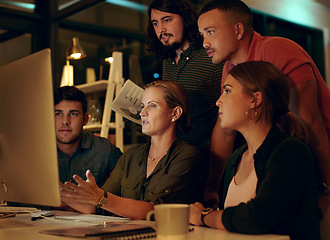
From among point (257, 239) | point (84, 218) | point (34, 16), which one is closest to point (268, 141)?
point (257, 239)

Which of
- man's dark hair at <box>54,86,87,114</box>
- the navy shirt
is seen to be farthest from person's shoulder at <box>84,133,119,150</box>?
man's dark hair at <box>54,86,87,114</box>

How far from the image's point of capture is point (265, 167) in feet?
3.99

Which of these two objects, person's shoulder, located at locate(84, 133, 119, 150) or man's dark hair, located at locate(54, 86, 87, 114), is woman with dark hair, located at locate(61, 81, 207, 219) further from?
man's dark hair, located at locate(54, 86, 87, 114)

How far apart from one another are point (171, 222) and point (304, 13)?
4479mm

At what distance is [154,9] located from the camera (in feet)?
7.18

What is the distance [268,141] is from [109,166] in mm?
1168

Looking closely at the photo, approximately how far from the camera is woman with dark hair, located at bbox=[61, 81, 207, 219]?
1558 mm

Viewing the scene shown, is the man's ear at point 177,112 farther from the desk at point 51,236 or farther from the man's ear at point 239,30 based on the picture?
the desk at point 51,236

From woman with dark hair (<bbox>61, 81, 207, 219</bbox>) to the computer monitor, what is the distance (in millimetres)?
302

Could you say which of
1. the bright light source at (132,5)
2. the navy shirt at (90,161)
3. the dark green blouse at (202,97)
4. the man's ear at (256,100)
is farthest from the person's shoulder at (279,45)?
the bright light source at (132,5)

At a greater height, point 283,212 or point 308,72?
point 308,72

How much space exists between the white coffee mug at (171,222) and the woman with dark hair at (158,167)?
0.49 meters

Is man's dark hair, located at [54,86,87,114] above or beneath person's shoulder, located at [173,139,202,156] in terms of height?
above

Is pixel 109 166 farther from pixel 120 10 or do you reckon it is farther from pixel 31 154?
pixel 120 10
